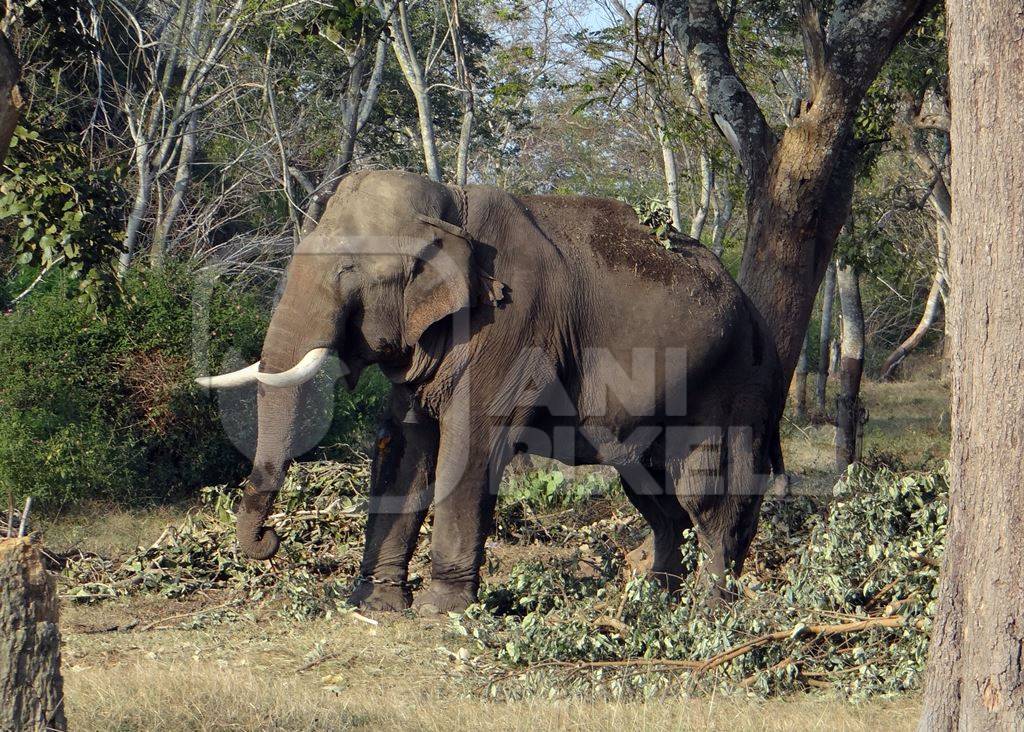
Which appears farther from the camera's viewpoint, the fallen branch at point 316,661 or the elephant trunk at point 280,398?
the elephant trunk at point 280,398

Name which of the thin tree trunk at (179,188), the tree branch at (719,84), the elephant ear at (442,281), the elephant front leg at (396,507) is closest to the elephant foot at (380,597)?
the elephant front leg at (396,507)

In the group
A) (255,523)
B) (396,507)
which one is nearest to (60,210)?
(255,523)

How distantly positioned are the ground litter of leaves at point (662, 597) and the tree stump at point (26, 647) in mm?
2467

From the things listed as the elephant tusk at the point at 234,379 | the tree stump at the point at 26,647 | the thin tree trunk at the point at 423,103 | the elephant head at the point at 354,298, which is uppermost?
the thin tree trunk at the point at 423,103

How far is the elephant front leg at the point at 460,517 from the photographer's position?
24.8ft

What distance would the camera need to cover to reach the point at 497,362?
24.9ft

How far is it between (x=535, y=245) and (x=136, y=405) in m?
5.48

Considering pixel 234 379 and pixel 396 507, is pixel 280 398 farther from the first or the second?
pixel 396 507

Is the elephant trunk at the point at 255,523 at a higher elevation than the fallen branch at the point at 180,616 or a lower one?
higher

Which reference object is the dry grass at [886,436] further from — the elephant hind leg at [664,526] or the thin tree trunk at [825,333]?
the elephant hind leg at [664,526]

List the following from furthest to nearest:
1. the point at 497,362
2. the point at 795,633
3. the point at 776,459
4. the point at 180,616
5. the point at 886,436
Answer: the point at 886,436
the point at 776,459
the point at 180,616
the point at 497,362
the point at 795,633

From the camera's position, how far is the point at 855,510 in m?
7.41

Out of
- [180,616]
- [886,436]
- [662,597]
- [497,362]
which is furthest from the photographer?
[886,436]

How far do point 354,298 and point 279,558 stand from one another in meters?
2.62
